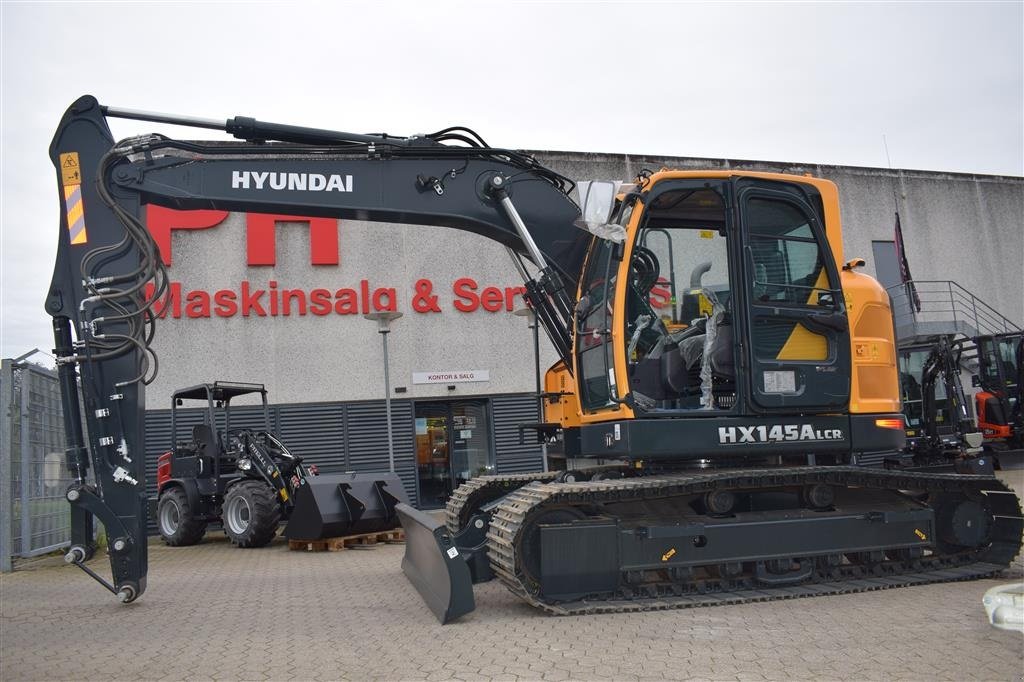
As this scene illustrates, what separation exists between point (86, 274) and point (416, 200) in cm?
280

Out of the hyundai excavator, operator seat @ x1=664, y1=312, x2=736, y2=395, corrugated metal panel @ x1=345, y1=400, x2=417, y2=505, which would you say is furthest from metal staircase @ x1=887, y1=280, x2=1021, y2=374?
operator seat @ x1=664, y1=312, x2=736, y2=395

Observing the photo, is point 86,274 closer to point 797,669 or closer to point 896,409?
point 797,669

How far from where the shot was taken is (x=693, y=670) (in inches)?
189

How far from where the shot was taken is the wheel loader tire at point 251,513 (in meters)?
12.6

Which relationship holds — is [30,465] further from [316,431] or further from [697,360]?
[697,360]

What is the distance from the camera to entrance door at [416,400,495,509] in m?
18.8

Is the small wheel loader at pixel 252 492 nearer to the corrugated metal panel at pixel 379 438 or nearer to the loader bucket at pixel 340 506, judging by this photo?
the loader bucket at pixel 340 506

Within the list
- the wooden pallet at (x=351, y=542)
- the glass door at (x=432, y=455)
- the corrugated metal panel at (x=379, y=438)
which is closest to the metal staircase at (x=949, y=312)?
the glass door at (x=432, y=455)

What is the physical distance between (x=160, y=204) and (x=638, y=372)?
174 inches

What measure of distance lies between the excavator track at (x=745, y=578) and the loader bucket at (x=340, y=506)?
5193 millimetres

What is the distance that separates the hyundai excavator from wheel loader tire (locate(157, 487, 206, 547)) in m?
7.03

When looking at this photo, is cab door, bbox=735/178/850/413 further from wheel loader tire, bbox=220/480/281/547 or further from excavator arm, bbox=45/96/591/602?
wheel loader tire, bbox=220/480/281/547

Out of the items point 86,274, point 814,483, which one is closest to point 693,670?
point 814,483

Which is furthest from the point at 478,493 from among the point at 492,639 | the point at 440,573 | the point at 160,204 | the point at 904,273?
the point at 904,273
